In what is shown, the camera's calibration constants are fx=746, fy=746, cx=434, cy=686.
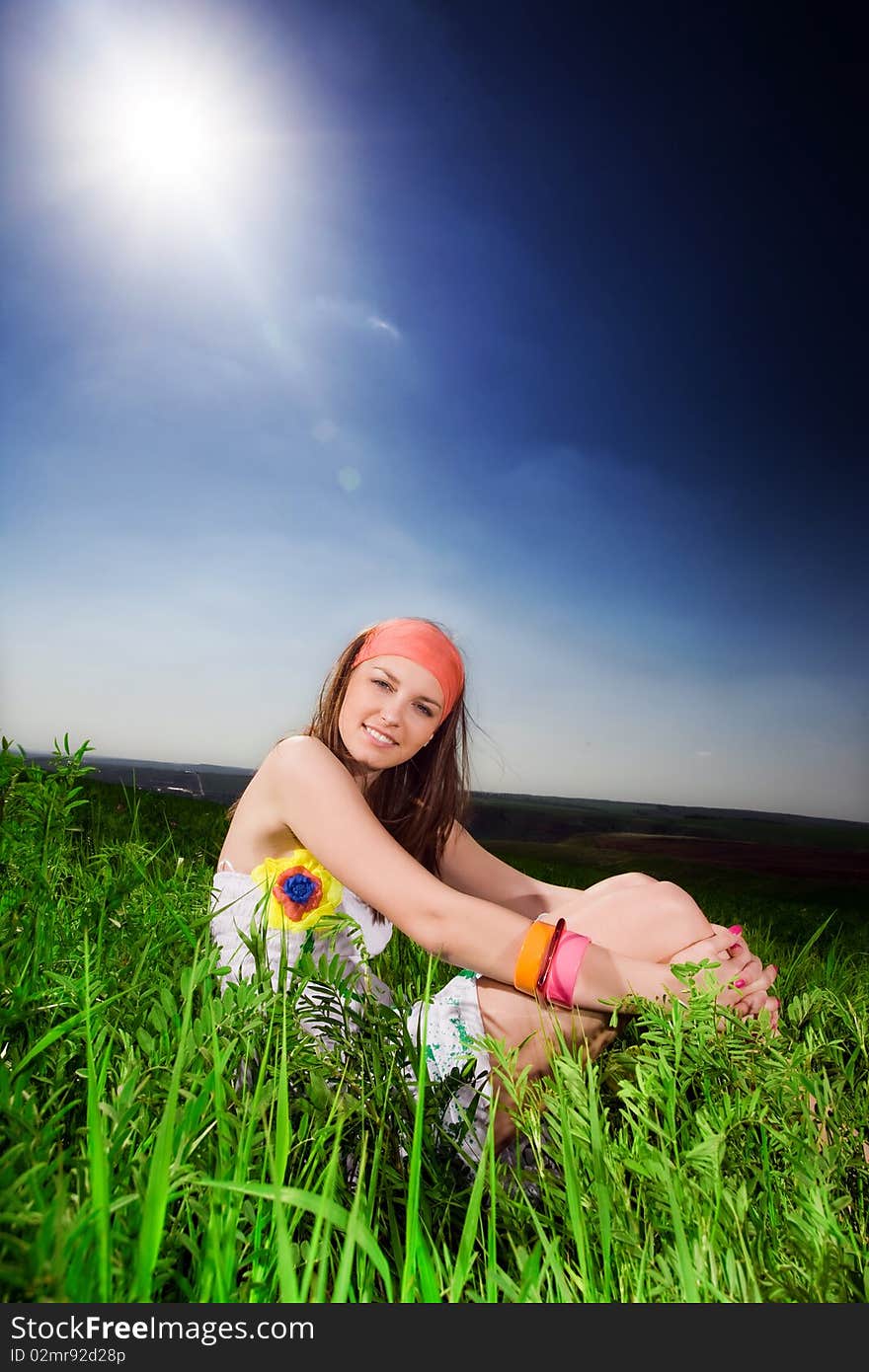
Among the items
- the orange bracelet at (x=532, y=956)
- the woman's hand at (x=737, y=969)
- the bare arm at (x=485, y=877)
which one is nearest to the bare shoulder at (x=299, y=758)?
the orange bracelet at (x=532, y=956)

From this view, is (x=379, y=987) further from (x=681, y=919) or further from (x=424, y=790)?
(x=424, y=790)

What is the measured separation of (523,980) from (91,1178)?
953 mm

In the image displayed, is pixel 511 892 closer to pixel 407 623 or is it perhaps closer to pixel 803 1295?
pixel 407 623

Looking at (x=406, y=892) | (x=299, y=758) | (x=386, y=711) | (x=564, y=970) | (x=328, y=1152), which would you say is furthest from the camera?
(x=386, y=711)

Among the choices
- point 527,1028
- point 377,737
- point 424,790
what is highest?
point 377,737

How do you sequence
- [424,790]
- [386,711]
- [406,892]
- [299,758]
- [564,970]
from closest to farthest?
[564,970], [406,892], [299,758], [386,711], [424,790]

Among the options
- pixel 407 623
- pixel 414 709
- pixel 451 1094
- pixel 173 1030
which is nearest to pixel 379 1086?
pixel 451 1094

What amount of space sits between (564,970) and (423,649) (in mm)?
874

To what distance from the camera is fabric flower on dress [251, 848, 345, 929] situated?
5.32 feet

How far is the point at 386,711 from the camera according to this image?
1856 millimetres

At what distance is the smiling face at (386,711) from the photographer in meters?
1.86

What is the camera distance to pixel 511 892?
2170 millimetres

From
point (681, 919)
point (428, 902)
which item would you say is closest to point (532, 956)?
point (428, 902)

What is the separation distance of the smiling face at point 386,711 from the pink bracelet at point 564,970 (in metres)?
0.69
